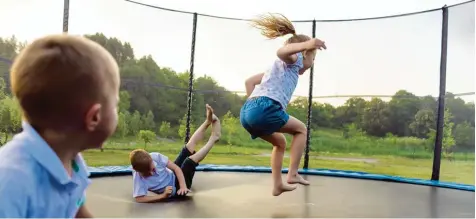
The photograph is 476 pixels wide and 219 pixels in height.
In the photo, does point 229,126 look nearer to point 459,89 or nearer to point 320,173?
point 320,173

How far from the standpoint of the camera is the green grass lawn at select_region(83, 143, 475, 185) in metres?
4.36

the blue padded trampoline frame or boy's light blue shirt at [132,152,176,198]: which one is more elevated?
boy's light blue shirt at [132,152,176,198]

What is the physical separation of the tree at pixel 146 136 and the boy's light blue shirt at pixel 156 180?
2.68 metres

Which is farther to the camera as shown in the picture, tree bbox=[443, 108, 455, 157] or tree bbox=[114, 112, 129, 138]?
tree bbox=[114, 112, 129, 138]

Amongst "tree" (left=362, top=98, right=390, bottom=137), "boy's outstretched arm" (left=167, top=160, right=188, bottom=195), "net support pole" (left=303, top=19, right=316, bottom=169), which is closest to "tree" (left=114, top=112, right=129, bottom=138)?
"net support pole" (left=303, top=19, right=316, bottom=169)

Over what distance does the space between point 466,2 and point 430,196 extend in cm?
196

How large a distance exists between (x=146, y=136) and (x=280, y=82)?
3263 millimetres

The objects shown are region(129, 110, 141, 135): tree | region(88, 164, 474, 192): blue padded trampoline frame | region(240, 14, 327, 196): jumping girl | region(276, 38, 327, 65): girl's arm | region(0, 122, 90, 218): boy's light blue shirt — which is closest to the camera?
region(0, 122, 90, 218): boy's light blue shirt

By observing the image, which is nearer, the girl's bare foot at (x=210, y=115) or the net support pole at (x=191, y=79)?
the girl's bare foot at (x=210, y=115)

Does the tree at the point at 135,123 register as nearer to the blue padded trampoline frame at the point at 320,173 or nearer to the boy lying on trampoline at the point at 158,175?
the blue padded trampoline frame at the point at 320,173

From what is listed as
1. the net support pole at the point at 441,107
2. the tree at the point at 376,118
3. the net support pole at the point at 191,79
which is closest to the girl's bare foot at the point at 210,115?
the net support pole at the point at 191,79

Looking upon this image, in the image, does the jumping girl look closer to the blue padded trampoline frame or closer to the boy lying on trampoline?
the boy lying on trampoline

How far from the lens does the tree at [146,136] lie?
17.2ft

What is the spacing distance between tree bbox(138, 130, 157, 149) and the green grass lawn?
0.24 ft
